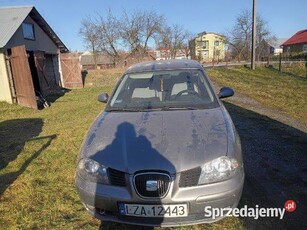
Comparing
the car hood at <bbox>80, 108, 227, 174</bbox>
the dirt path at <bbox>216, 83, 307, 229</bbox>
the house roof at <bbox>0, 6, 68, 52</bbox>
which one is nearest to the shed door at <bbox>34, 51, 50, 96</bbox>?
the house roof at <bbox>0, 6, 68, 52</bbox>

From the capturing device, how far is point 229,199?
241 cm

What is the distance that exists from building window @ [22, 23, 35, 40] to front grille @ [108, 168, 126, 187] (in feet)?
51.5

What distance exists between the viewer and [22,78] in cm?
1166

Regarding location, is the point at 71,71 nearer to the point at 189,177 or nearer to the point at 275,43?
the point at 189,177

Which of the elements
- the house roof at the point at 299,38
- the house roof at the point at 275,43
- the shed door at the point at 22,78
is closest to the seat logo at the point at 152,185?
the shed door at the point at 22,78

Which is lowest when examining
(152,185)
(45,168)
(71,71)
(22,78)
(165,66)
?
(45,168)

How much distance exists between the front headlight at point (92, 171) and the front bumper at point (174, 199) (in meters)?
0.06

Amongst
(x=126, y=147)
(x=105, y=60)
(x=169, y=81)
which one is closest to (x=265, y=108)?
(x=169, y=81)

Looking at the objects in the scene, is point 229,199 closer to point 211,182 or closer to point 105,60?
point 211,182

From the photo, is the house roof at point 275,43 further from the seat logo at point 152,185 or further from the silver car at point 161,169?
the seat logo at point 152,185

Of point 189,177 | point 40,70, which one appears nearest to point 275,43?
point 40,70

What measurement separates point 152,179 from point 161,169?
117 mm

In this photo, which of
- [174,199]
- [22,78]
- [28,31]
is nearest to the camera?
[174,199]

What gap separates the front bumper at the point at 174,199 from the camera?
7.62 feet
